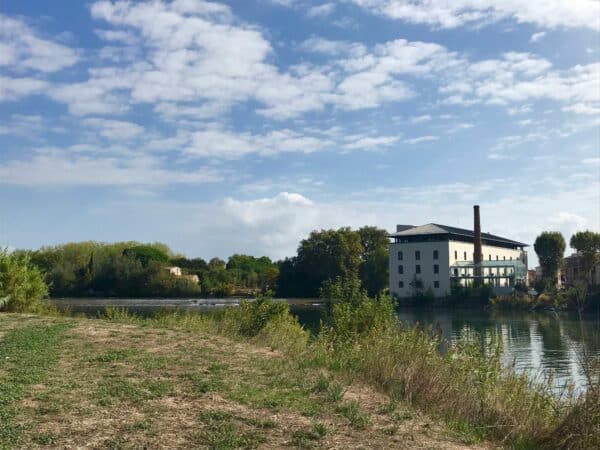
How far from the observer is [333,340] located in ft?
48.6

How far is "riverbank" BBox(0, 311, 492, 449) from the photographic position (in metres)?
6.86

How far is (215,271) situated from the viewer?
387ft

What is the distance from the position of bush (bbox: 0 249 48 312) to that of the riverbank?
10929 millimetres

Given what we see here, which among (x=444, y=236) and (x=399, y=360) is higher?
(x=444, y=236)

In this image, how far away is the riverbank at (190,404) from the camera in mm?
6863

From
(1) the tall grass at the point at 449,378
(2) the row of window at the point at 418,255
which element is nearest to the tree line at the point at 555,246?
(2) the row of window at the point at 418,255

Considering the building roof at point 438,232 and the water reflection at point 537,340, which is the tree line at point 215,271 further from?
the water reflection at point 537,340

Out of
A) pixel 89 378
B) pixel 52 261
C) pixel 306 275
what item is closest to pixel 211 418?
pixel 89 378

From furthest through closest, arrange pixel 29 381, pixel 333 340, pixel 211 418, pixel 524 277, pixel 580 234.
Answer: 1. pixel 524 277
2. pixel 580 234
3. pixel 333 340
4. pixel 29 381
5. pixel 211 418

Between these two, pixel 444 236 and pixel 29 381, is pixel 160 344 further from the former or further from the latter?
pixel 444 236

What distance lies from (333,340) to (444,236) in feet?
247

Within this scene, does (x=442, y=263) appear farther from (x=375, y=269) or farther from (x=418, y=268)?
(x=375, y=269)

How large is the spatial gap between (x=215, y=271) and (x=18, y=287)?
96415 millimetres

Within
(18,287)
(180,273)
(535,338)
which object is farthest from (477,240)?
(18,287)
